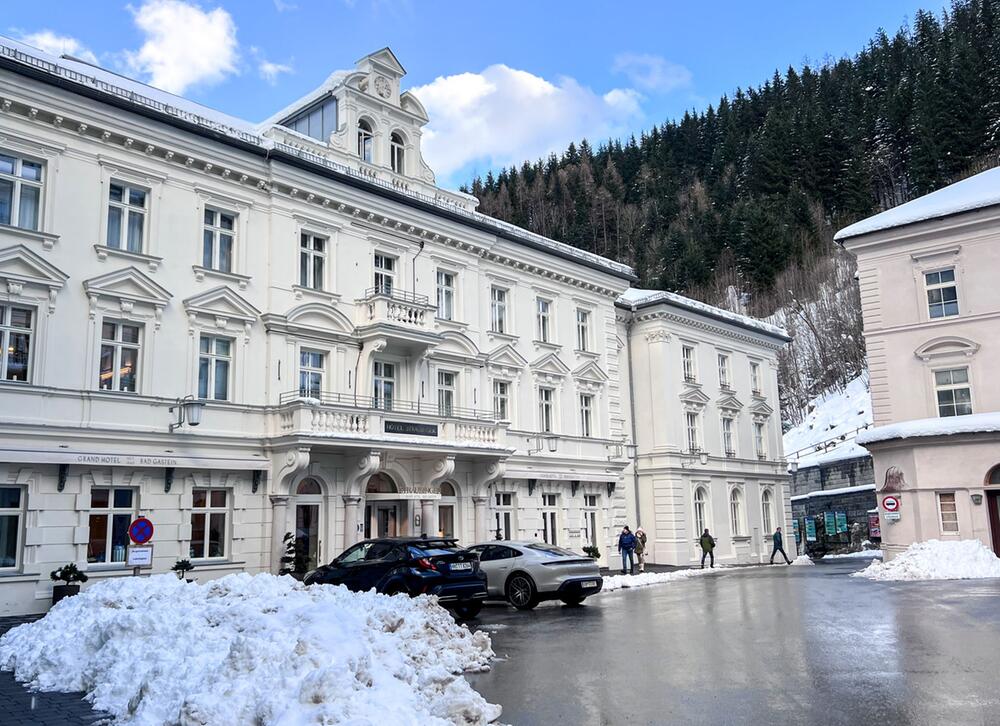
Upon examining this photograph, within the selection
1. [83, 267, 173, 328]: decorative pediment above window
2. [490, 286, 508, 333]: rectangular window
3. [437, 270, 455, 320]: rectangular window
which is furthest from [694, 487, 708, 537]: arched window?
[83, 267, 173, 328]: decorative pediment above window

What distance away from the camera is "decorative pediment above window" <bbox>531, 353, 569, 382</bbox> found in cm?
3181

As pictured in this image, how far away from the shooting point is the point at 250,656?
8.07 metres

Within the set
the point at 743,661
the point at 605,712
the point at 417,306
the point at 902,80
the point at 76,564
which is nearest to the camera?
the point at 605,712

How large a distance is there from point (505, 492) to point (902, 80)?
270 feet

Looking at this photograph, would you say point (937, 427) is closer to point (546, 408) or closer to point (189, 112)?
point (546, 408)

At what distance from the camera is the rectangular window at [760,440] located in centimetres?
4419

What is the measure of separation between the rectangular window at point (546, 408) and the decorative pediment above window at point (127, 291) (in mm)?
15176

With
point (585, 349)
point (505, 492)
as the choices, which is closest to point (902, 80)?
point (585, 349)

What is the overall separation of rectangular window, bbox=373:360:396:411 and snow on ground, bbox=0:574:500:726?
13.6 metres

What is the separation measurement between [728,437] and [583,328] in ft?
39.8

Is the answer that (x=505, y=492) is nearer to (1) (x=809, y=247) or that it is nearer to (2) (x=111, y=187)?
(2) (x=111, y=187)

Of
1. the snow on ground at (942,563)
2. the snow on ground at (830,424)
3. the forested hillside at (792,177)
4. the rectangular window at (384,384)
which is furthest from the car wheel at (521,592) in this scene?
the forested hillside at (792,177)

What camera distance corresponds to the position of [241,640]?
8289 millimetres

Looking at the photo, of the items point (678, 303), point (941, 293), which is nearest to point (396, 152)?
point (678, 303)
